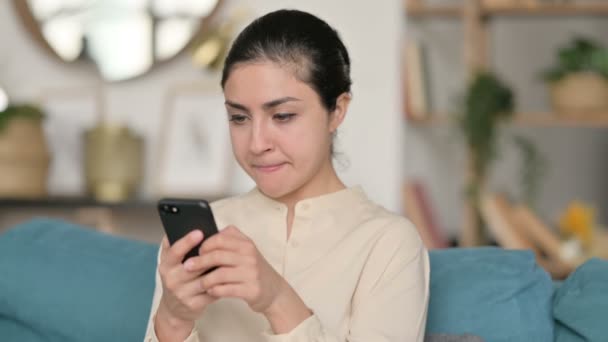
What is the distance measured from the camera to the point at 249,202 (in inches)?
68.7

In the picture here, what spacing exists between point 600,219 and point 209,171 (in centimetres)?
198

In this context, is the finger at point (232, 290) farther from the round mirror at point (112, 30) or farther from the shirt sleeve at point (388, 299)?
the round mirror at point (112, 30)

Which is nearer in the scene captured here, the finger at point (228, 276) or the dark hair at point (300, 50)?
the finger at point (228, 276)

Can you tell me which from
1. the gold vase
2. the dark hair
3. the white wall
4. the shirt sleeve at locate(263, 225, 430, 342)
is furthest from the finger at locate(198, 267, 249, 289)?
the gold vase

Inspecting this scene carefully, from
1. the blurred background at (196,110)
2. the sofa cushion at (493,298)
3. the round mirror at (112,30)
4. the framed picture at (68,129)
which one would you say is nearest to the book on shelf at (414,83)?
the blurred background at (196,110)

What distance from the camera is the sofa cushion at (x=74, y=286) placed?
2.04 meters

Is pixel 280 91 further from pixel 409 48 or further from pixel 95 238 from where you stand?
pixel 409 48

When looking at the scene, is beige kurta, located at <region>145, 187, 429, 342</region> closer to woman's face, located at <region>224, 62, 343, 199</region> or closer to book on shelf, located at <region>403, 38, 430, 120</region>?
woman's face, located at <region>224, 62, 343, 199</region>

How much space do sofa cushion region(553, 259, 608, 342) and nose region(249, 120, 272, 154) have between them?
0.60 m

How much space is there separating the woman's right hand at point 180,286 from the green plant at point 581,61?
2.63 meters

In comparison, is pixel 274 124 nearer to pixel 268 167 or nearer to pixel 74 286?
pixel 268 167

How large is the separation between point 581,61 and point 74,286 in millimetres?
2332

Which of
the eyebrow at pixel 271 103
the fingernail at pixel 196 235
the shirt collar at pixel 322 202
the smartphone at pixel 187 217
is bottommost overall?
the shirt collar at pixel 322 202

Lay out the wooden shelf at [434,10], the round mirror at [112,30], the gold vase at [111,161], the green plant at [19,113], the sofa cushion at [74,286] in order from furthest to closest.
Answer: the wooden shelf at [434,10], the round mirror at [112,30], the gold vase at [111,161], the green plant at [19,113], the sofa cushion at [74,286]
